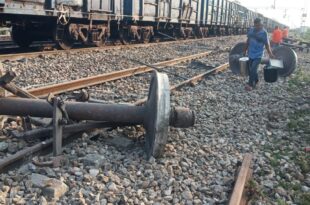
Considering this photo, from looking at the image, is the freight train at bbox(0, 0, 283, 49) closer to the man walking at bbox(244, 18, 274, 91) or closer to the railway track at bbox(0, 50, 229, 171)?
the railway track at bbox(0, 50, 229, 171)

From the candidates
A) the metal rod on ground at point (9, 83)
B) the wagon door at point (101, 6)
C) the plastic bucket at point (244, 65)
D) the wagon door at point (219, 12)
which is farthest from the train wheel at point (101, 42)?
the wagon door at point (219, 12)

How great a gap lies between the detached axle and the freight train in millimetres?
5303

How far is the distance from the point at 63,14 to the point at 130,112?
7383 millimetres

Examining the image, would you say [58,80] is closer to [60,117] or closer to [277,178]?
[60,117]

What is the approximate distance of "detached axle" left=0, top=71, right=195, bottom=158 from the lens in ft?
12.8

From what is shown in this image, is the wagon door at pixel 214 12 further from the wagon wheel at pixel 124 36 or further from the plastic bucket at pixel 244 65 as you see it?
the plastic bucket at pixel 244 65

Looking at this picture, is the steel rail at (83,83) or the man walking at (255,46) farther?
the man walking at (255,46)

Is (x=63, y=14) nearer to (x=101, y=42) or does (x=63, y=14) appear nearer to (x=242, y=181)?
(x=101, y=42)

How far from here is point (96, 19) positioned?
1279 centimetres

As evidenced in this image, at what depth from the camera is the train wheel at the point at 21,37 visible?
11.6 m

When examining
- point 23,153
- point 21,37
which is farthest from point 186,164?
point 21,37

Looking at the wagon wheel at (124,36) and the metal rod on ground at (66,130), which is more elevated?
the wagon wheel at (124,36)

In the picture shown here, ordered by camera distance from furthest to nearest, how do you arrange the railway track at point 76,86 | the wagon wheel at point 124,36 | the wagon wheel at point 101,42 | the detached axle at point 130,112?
the wagon wheel at point 124,36 → the wagon wheel at point 101,42 → the detached axle at point 130,112 → the railway track at point 76,86

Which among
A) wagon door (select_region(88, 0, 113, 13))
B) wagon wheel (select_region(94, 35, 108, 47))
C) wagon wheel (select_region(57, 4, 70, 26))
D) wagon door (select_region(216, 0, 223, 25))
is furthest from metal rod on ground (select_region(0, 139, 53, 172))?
wagon door (select_region(216, 0, 223, 25))
